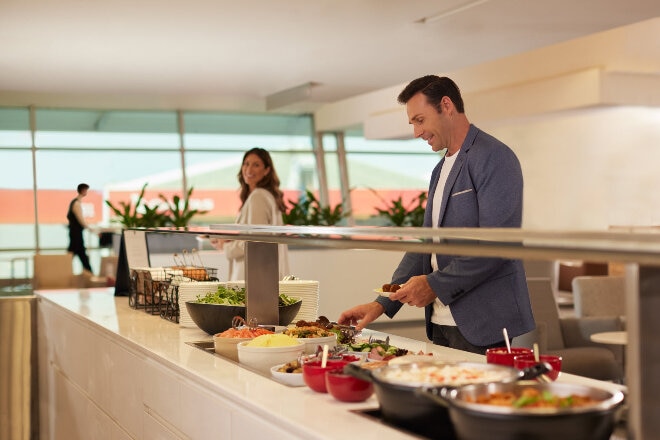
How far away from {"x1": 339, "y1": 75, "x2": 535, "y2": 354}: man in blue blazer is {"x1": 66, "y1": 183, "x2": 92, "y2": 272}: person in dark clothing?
983 cm

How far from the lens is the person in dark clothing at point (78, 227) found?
11805mm

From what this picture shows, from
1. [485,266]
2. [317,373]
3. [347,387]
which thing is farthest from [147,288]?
[347,387]

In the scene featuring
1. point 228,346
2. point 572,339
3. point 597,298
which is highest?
point 228,346

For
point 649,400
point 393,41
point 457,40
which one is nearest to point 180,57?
point 393,41

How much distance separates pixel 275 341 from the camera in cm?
207

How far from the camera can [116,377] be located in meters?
2.91

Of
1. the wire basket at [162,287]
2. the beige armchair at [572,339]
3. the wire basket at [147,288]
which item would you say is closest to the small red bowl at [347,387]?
the wire basket at [162,287]

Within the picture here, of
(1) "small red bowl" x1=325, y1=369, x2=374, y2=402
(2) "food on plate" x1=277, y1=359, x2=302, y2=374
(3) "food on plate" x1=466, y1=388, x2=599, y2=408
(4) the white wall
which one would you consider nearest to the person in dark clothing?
(4) the white wall

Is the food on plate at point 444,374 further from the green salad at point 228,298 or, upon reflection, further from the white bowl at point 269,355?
the green salad at point 228,298

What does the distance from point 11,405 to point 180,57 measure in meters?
5.70

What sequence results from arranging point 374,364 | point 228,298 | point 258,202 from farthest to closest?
point 258,202, point 228,298, point 374,364

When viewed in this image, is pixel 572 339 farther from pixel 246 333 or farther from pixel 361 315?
pixel 246 333

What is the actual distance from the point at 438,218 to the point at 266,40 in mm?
6337

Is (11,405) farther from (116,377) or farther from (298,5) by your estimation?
(298,5)
